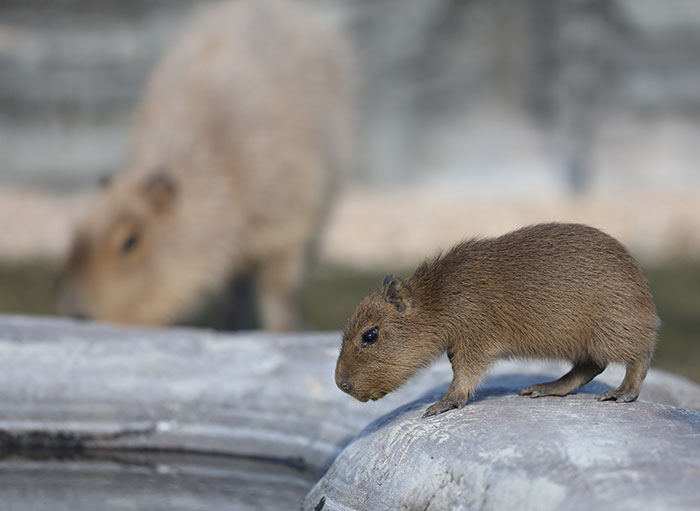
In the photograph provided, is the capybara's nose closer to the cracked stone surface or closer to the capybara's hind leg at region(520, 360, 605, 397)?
the cracked stone surface

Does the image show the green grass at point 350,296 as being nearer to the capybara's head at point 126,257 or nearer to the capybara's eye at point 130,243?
the capybara's head at point 126,257

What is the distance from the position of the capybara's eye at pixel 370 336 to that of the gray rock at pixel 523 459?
0.59 feet

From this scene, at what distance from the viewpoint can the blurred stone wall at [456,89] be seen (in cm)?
788

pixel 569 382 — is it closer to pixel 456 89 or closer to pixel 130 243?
pixel 130 243

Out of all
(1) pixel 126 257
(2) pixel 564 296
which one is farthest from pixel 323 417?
(1) pixel 126 257

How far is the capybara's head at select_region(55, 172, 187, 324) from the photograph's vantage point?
4.17 m

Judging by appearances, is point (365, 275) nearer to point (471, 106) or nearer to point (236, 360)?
point (471, 106)

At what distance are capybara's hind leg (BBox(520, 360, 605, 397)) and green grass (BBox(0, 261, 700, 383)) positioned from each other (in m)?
1.89

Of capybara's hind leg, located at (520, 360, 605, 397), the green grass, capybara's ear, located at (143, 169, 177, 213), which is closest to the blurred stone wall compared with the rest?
the green grass

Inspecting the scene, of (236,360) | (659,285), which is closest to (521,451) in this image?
(236,360)

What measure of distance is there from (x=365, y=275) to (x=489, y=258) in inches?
172

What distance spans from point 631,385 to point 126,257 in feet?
8.96

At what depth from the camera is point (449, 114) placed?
8.44m

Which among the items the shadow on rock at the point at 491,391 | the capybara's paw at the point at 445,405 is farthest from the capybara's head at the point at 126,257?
the capybara's paw at the point at 445,405
